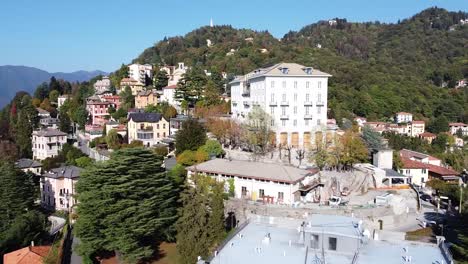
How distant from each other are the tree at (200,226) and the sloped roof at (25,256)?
9960 mm

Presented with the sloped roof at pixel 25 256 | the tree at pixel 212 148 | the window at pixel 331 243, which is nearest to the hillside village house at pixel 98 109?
the tree at pixel 212 148

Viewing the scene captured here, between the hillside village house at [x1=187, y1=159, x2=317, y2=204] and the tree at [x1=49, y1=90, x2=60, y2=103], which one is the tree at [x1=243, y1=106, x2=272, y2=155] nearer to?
the hillside village house at [x1=187, y1=159, x2=317, y2=204]

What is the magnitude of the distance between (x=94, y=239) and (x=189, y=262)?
742cm

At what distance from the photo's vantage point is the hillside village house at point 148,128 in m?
48.5

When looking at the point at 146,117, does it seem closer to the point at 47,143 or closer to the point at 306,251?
the point at 47,143

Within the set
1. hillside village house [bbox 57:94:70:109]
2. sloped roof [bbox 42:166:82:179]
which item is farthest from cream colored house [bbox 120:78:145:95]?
sloped roof [bbox 42:166:82:179]

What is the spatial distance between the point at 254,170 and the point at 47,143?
36.5m

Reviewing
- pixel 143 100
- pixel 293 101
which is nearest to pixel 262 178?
pixel 293 101

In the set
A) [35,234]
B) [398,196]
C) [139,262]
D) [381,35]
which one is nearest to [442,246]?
[398,196]

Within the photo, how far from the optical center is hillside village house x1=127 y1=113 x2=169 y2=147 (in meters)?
48.5

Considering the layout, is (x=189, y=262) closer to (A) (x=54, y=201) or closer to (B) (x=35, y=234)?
(B) (x=35, y=234)

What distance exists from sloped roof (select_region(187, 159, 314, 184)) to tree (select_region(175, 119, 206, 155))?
497cm

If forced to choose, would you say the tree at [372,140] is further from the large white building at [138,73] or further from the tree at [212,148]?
the large white building at [138,73]

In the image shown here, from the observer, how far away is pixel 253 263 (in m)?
15.4
